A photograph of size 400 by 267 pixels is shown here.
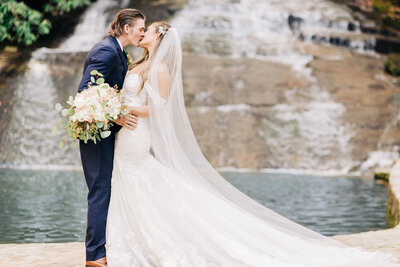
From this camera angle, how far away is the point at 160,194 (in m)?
4.18

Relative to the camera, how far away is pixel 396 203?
21.9 feet

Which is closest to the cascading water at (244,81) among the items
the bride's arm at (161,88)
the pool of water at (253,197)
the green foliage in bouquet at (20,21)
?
the green foliage in bouquet at (20,21)

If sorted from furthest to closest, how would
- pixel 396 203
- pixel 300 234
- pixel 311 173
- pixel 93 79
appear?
→ pixel 311 173 → pixel 396 203 → pixel 300 234 → pixel 93 79

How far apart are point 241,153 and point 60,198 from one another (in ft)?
21.6

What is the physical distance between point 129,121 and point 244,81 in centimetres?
1315

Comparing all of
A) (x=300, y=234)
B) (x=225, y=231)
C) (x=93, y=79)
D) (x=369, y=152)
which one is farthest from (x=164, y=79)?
(x=369, y=152)

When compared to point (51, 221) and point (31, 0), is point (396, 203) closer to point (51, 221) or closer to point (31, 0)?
point (51, 221)

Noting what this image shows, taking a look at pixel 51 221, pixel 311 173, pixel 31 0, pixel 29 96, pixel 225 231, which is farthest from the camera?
pixel 31 0

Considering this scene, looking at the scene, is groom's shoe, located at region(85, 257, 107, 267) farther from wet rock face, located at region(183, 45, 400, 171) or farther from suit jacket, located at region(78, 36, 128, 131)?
wet rock face, located at region(183, 45, 400, 171)

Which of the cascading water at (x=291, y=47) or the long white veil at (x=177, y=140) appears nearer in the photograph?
the long white veil at (x=177, y=140)

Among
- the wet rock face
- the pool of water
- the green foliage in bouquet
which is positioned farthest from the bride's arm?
the green foliage in bouquet

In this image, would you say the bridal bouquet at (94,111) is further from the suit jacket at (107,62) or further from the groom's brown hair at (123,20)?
Answer: the groom's brown hair at (123,20)

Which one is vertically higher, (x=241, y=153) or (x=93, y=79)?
(x=93, y=79)

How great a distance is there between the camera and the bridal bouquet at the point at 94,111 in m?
3.79
